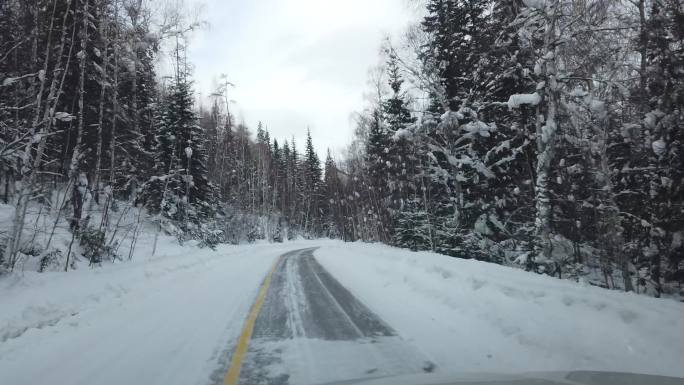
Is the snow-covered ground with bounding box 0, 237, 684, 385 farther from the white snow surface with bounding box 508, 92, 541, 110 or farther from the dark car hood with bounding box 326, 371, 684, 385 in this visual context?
the white snow surface with bounding box 508, 92, 541, 110

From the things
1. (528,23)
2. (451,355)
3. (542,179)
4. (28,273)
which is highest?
(528,23)

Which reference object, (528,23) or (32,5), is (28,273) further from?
(528,23)

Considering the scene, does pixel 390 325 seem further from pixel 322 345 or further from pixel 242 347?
pixel 242 347

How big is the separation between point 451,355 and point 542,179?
7.94 meters

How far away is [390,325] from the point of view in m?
6.14

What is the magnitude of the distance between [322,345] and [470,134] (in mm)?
13132

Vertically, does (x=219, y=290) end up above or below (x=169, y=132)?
below

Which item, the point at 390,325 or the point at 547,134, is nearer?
the point at 390,325

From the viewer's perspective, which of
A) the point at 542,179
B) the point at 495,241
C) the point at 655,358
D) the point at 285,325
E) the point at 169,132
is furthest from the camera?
the point at 169,132

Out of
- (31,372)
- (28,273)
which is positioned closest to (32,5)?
(28,273)

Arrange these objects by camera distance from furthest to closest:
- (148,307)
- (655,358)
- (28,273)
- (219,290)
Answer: (219,290) < (28,273) < (148,307) < (655,358)

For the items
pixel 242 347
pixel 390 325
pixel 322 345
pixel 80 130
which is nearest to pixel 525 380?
pixel 322 345

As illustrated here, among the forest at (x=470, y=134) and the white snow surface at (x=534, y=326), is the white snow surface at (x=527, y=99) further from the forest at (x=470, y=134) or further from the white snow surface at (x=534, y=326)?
the white snow surface at (x=534, y=326)

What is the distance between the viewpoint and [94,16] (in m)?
14.1
